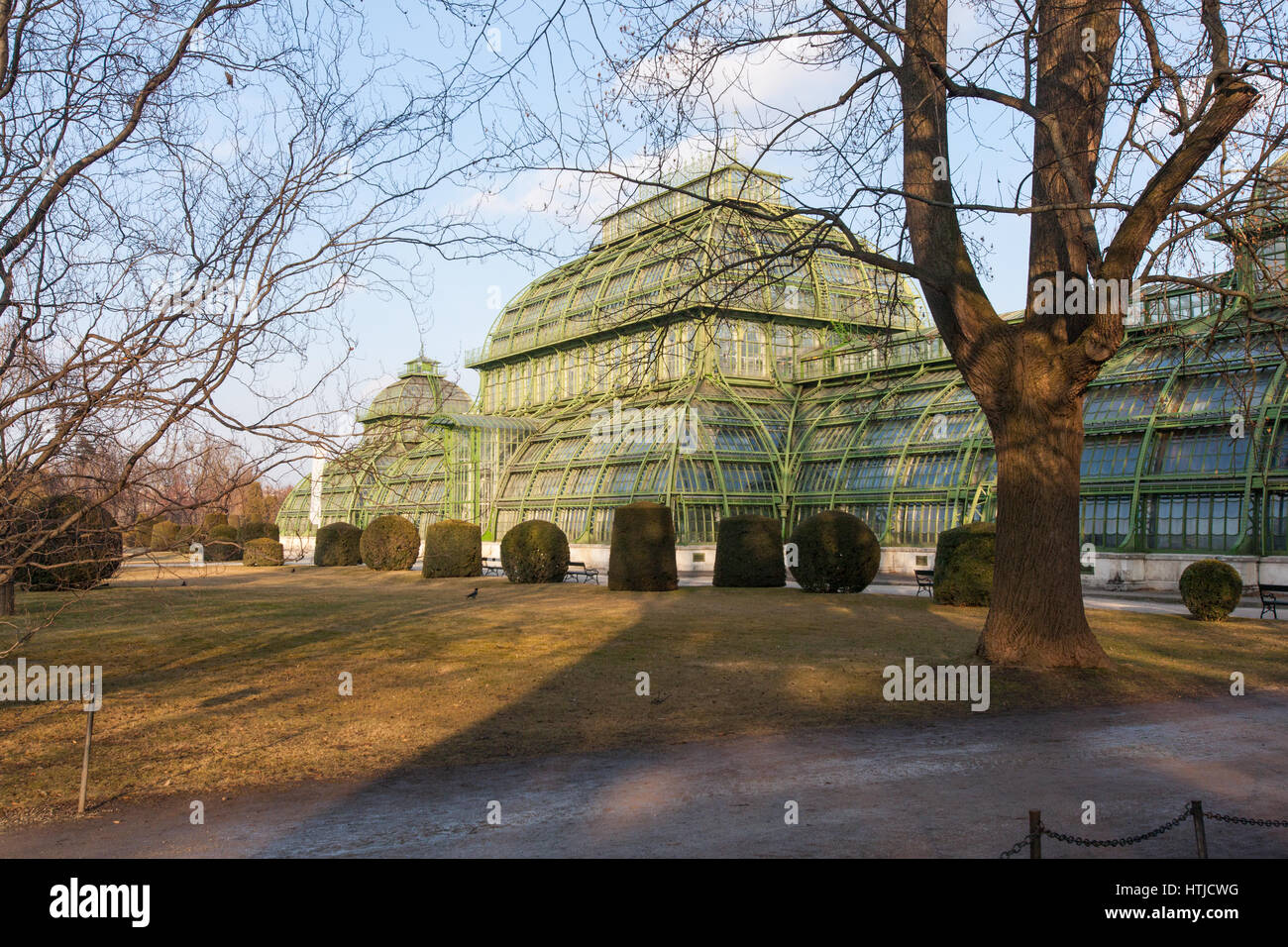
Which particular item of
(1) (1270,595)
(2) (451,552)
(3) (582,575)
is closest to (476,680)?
(1) (1270,595)

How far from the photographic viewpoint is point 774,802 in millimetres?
7758

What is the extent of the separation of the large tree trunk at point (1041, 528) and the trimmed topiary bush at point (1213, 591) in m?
9.17

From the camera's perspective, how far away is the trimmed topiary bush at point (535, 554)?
31.0m

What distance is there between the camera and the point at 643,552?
27.7 metres

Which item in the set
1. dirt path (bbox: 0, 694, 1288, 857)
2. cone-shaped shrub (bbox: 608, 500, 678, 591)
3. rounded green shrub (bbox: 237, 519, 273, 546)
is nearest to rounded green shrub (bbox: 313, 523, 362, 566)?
rounded green shrub (bbox: 237, 519, 273, 546)

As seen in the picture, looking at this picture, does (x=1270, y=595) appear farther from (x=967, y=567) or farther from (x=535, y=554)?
(x=535, y=554)

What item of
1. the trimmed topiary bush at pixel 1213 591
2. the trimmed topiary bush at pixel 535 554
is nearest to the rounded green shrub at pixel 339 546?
the trimmed topiary bush at pixel 535 554

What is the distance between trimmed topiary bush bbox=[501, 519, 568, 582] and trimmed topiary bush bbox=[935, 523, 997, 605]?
12.3m

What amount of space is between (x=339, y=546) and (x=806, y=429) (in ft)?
68.6

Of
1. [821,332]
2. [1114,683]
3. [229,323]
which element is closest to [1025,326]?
[1114,683]

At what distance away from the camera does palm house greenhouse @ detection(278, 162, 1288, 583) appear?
28311 millimetres

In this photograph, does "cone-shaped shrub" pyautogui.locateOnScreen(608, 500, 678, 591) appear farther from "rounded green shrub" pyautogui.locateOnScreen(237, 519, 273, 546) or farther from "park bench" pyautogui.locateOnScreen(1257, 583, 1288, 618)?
"rounded green shrub" pyautogui.locateOnScreen(237, 519, 273, 546)
